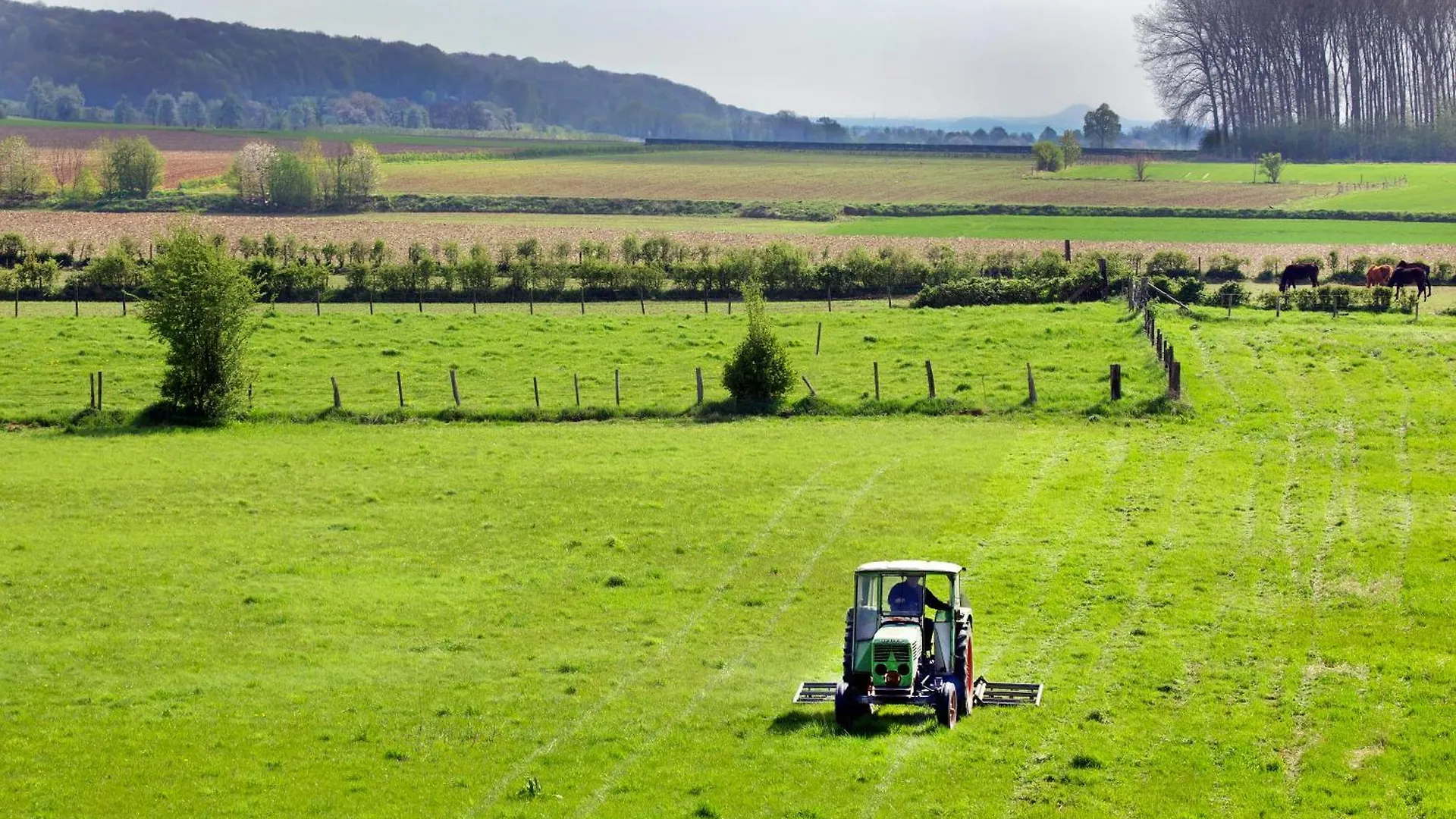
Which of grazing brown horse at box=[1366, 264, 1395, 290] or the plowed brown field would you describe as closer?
grazing brown horse at box=[1366, 264, 1395, 290]

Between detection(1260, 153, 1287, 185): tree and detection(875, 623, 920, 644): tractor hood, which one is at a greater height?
detection(1260, 153, 1287, 185): tree

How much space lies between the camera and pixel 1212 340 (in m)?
58.9

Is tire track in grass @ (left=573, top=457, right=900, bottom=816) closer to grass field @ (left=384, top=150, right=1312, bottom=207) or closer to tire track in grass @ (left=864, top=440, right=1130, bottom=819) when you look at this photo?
tire track in grass @ (left=864, top=440, right=1130, bottom=819)

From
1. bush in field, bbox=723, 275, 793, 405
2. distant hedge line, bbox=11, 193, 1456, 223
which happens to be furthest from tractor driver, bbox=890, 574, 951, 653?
distant hedge line, bbox=11, 193, 1456, 223

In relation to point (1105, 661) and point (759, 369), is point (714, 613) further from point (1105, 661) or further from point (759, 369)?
point (759, 369)

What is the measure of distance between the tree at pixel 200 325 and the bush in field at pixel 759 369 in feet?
53.1

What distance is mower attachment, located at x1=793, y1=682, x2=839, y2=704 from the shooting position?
2130 centimetres

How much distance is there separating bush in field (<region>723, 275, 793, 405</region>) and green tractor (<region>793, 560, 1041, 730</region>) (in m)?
28.8

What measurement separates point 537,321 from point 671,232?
61.4m

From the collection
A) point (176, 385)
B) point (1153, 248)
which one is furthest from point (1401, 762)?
point (1153, 248)

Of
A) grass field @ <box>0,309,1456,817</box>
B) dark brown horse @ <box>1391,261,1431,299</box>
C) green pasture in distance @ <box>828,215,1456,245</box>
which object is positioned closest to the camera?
grass field @ <box>0,309,1456,817</box>

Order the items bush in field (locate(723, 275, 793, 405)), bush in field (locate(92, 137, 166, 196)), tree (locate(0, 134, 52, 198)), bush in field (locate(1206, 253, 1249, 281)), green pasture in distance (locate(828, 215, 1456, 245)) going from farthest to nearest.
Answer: bush in field (locate(92, 137, 166, 196)) → tree (locate(0, 134, 52, 198)) → green pasture in distance (locate(828, 215, 1456, 245)) → bush in field (locate(1206, 253, 1249, 281)) → bush in field (locate(723, 275, 793, 405))

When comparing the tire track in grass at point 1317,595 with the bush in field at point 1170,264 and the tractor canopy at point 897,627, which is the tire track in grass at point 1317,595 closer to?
the tractor canopy at point 897,627


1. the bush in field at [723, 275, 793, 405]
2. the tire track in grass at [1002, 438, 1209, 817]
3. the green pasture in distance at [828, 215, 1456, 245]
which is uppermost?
the green pasture in distance at [828, 215, 1456, 245]
